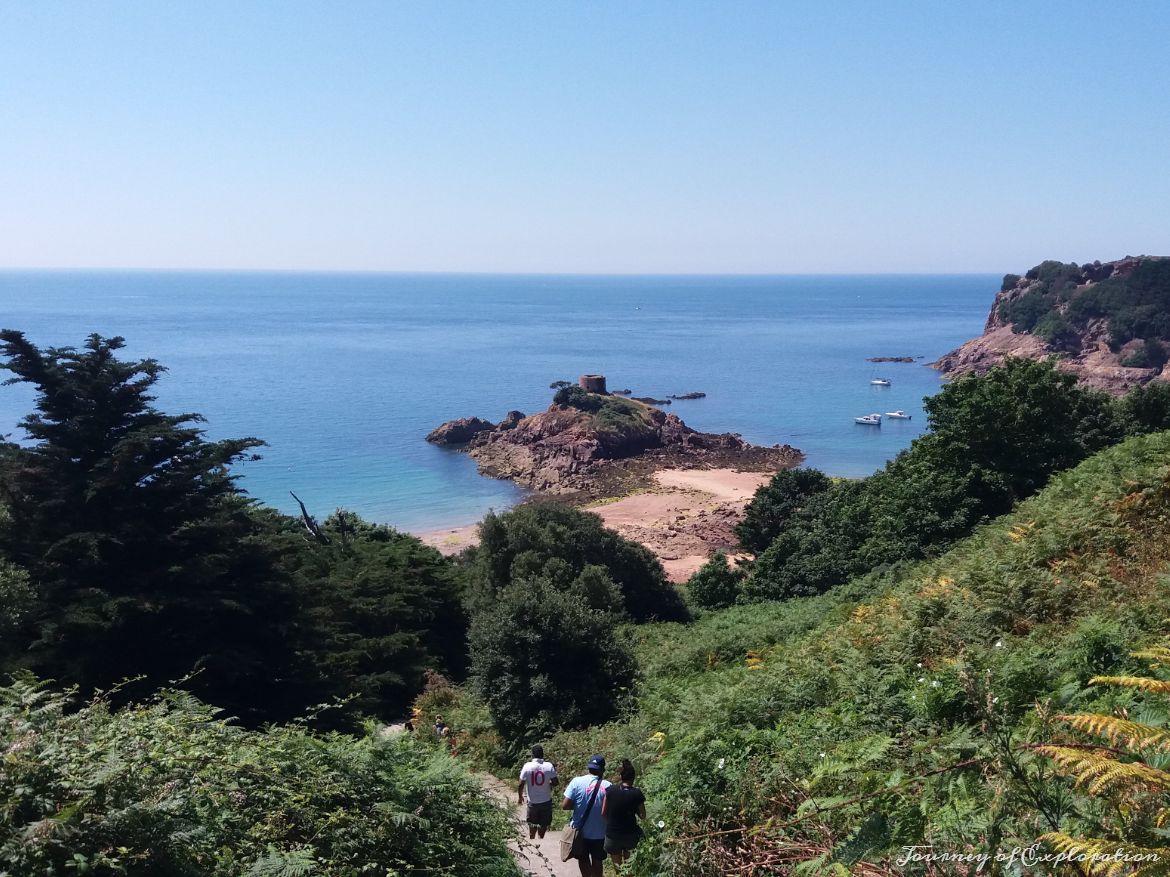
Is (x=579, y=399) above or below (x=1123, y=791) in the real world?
below

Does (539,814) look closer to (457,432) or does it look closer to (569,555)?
(569,555)

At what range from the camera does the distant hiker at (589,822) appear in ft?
21.5

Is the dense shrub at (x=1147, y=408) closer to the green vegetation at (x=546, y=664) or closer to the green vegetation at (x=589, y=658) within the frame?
the green vegetation at (x=589, y=658)

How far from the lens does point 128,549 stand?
16250 mm

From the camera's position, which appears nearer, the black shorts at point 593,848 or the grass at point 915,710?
the grass at point 915,710

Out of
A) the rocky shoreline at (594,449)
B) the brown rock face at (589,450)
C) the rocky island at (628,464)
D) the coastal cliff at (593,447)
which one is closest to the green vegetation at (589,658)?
the rocky island at (628,464)

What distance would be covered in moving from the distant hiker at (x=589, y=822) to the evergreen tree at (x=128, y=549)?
1037 cm

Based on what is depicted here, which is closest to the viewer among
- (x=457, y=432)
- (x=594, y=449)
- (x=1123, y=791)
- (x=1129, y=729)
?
(x=1129, y=729)

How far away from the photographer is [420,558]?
26719mm

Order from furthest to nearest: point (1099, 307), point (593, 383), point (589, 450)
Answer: point (1099, 307)
point (593, 383)
point (589, 450)

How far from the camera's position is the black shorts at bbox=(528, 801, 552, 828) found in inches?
324

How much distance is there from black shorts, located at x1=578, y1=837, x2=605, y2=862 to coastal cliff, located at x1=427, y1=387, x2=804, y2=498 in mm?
54144

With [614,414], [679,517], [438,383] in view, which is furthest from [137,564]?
[438,383]

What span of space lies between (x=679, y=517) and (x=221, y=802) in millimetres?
48865
